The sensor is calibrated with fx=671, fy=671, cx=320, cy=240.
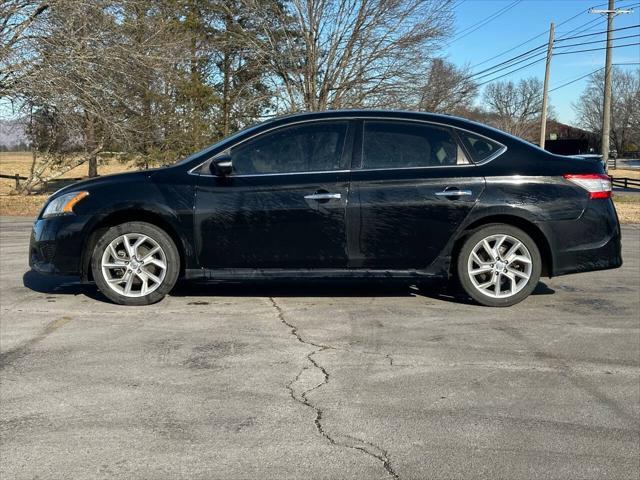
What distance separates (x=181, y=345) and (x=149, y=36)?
1829cm

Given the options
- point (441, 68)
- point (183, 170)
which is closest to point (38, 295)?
point (183, 170)

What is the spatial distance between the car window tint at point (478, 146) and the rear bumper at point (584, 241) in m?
0.78

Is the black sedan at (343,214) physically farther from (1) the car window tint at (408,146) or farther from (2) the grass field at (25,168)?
(2) the grass field at (25,168)

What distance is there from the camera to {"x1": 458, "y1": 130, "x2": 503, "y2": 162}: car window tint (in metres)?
5.96

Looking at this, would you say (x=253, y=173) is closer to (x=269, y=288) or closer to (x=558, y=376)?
(x=269, y=288)

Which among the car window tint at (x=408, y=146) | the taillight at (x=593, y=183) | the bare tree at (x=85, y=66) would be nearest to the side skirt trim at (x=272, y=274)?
the car window tint at (x=408, y=146)

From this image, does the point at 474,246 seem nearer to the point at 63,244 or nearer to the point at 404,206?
the point at 404,206

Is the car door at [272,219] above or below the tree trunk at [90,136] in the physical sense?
below

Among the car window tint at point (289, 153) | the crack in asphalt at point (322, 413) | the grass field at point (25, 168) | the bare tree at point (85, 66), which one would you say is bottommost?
the crack in asphalt at point (322, 413)

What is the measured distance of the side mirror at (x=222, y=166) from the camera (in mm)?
5731

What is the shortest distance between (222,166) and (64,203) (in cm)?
145

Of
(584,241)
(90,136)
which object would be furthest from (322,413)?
(90,136)

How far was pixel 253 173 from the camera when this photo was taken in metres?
5.89

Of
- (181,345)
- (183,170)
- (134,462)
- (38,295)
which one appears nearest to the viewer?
(134,462)
